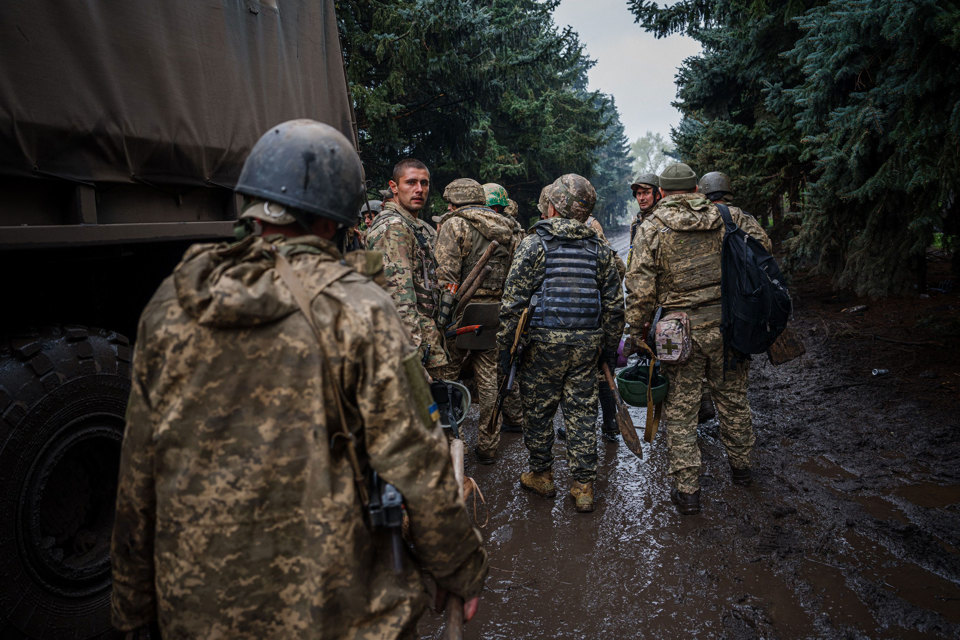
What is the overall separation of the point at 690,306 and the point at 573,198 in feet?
3.79

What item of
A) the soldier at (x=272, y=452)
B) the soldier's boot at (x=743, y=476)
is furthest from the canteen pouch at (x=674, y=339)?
the soldier at (x=272, y=452)

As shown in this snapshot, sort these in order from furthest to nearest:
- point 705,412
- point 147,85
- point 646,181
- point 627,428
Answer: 1. point 646,181
2. point 705,412
3. point 627,428
4. point 147,85

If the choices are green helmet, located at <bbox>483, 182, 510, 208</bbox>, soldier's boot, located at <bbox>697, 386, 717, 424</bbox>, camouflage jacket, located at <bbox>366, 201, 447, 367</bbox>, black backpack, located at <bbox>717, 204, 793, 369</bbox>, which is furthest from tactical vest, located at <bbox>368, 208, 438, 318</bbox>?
soldier's boot, located at <bbox>697, 386, 717, 424</bbox>

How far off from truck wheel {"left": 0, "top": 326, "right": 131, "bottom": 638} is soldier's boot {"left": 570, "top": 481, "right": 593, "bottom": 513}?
2.83 metres

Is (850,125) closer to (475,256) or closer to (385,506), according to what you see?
(475,256)

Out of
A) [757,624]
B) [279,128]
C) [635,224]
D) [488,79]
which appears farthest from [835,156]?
[488,79]

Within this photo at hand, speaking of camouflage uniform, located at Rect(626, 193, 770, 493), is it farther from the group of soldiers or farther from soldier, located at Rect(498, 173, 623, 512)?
the group of soldiers

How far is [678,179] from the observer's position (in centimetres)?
468

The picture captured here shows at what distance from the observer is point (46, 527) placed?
2586mm

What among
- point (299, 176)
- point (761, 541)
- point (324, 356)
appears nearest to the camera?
point (324, 356)

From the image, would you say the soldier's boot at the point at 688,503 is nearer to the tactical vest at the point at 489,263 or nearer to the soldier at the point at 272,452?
the tactical vest at the point at 489,263

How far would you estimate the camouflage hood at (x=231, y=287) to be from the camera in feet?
4.51

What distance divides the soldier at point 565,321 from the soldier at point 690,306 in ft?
0.80

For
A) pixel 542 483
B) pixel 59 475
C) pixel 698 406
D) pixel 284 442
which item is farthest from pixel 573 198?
pixel 59 475
